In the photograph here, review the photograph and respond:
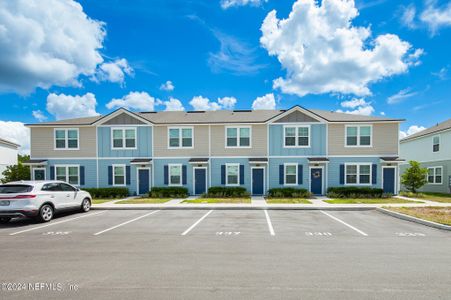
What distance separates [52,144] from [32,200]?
42.1ft

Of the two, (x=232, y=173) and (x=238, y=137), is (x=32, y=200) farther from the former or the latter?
(x=238, y=137)

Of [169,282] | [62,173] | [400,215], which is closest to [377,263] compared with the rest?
[169,282]

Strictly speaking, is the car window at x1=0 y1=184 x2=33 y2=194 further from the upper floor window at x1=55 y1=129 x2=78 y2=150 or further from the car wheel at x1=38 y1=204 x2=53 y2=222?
the upper floor window at x1=55 y1=129 x2=78 y2=150

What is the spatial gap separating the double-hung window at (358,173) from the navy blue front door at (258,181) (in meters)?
6.89

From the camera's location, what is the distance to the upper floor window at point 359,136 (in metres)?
19.1

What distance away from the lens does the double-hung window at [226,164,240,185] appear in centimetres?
1952

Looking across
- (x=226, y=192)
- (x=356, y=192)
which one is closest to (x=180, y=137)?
(x=226, y=192)

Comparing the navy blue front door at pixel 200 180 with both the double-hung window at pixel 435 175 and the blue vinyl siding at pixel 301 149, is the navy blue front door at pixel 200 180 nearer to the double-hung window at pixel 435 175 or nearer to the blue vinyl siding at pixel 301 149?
the blue vinyl siding at pixel 301 149

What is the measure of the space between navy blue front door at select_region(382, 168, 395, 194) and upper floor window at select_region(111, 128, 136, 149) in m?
20.8

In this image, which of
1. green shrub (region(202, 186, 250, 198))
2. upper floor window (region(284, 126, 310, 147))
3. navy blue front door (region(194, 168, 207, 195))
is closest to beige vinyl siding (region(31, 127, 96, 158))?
navy blue front door (region(194, 168, 207, 195))

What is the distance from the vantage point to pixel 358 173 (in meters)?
19.1

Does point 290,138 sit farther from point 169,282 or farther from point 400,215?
point 169,282

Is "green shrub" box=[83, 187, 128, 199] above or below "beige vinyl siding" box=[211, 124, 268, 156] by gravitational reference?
below

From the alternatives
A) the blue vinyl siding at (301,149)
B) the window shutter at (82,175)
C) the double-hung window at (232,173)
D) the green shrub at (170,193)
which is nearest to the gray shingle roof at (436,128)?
the blue vinyl siding at (301,149)
